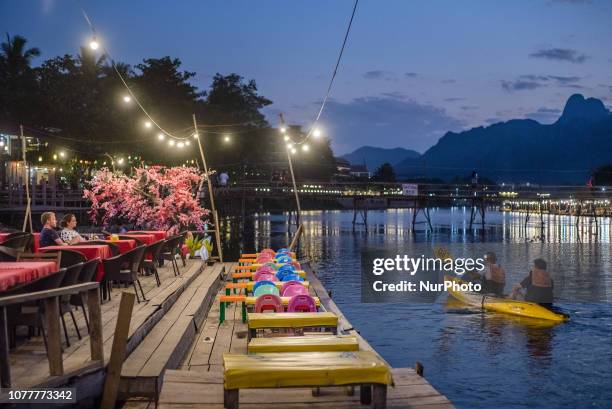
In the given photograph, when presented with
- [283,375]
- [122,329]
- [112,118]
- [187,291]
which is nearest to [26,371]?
[122,329]

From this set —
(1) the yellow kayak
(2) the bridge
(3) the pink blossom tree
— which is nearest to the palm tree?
(2) the bridge

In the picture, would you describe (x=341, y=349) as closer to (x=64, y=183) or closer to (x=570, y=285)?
(x=570, y=285)

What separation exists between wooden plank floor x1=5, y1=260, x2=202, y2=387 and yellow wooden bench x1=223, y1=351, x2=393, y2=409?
2.01m

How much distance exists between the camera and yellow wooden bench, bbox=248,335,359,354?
303 inches

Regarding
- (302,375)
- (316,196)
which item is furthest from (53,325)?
(316,196)

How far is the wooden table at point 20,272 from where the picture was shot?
843 cm

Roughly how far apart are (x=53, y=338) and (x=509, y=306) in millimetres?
18618

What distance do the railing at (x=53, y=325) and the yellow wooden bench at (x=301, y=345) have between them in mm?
1671

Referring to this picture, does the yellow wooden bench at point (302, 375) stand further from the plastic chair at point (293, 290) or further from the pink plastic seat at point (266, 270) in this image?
the pink plastic seat at point (266, 270)

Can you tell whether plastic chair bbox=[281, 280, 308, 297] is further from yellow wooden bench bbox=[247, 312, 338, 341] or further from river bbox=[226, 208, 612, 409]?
river bbox=[226, 208, 612, 409]

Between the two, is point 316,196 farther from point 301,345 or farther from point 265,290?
point 301,345

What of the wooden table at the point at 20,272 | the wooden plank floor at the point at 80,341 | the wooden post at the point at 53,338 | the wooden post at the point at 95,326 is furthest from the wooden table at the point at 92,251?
the wooden post at the point at 53,338

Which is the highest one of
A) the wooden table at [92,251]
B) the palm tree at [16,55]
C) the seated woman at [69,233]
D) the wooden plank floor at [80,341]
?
the palm tree at [16,55]

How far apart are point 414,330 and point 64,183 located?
44.0 meters
